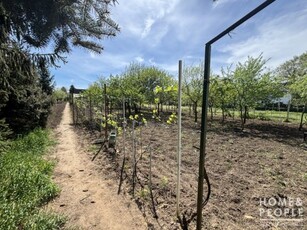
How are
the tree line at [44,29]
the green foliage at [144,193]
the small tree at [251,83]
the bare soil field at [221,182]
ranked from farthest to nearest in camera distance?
the small tree at [251,83] < the green foliage at [144,193] < the bare soil field at [221,182] < the tree line at [44,29]

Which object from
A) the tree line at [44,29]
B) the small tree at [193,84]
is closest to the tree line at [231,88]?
the small tree at [193,84]

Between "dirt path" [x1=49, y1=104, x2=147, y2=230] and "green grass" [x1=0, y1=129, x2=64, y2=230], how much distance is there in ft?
0.73

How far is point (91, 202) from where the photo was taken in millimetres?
3547

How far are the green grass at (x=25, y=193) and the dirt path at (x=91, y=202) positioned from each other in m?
0.22

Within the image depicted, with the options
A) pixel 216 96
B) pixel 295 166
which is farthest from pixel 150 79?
pixel 295 166

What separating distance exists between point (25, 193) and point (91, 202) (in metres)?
1.07

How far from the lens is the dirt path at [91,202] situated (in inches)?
118

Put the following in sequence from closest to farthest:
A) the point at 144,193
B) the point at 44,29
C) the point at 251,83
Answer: the point at 44,29, the point at 144,193, the point at 251,83

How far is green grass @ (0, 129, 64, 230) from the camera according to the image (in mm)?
2676

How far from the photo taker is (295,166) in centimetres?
530

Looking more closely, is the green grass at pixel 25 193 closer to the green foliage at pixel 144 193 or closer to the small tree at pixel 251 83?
the green foliage at pixel 144 193

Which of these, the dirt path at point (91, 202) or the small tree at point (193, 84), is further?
the small tree at point (193, 84)

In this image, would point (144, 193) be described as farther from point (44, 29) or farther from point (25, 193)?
point (44, 29)

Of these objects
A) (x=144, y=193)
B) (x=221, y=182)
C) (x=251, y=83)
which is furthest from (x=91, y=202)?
(x=251, y=83)
